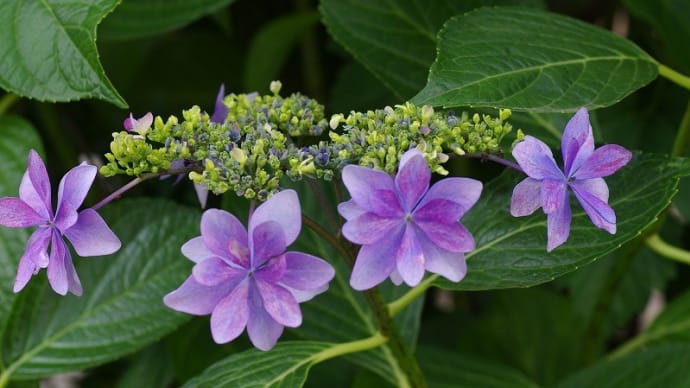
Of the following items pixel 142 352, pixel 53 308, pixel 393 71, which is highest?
pixel 393 71

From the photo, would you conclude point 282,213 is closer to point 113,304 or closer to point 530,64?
point 530,64

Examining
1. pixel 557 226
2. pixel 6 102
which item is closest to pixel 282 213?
pixel 557 226

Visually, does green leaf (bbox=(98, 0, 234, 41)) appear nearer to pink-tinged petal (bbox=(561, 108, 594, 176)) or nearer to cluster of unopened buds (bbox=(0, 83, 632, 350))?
cluster of unopened buds (bbox=(0, 83, 632, 350))

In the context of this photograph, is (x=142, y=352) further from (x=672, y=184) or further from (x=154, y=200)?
(x=672, y=184)

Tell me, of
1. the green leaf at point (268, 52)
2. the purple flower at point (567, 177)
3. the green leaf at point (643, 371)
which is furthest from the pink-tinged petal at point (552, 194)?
the green leaf at point (268, 52)

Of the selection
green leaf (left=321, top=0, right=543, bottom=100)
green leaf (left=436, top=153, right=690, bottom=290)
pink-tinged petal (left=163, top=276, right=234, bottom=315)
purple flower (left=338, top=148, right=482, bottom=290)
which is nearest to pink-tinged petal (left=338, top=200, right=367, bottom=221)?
purple flower (left=338, top=148, right=482, bottom=290)

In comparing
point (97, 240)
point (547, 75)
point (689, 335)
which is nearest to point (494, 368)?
point (689, 335)

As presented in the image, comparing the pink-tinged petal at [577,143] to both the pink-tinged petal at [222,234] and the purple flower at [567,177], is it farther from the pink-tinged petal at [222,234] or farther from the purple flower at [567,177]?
the pink-tinged petal at [222,234]
